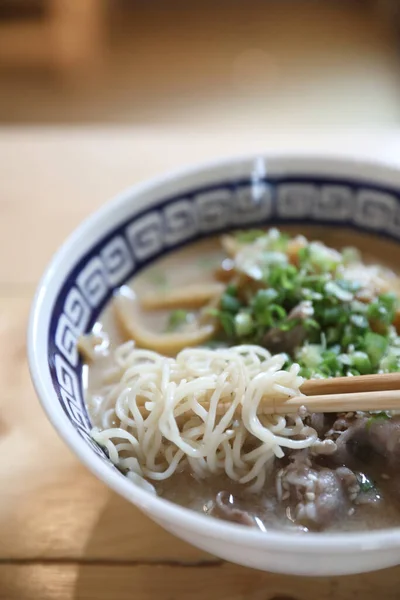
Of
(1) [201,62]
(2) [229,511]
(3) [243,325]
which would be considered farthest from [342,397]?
(1) [201,62]

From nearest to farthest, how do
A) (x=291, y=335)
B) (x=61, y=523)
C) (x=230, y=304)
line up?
1. (x=61, y=523)
2. (x=291, y=335)
3. (x=230, y=304)

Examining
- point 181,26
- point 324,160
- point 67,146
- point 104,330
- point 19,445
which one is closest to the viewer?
point 19,445

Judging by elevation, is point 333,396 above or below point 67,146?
below

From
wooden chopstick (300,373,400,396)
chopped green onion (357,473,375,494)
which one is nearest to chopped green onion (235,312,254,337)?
wooden chopstick (300,373,400,396)

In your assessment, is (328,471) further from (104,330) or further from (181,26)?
(181,26)

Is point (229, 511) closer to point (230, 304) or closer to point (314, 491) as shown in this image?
point (314, 491)

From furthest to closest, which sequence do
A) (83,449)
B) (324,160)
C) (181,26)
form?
(181,26) < (324,160) < (83,449)

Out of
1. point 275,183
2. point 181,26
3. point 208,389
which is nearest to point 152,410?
point 208,389
